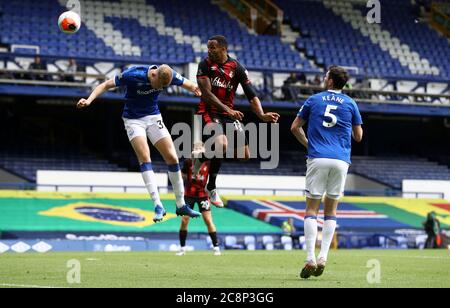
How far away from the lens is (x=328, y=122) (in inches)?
572

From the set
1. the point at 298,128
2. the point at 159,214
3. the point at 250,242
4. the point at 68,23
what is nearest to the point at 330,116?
the point at 298,128

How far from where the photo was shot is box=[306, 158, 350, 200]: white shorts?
47.3ft

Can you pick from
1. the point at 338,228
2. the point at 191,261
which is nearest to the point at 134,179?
the point at 338,228

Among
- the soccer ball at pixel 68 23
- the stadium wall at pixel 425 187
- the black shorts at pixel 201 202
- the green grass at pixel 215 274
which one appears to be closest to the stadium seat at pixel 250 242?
the black shorts at pixel 201 202

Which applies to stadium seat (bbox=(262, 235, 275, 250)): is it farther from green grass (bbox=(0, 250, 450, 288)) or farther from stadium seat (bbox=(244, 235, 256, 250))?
green grass (bbox=(0, 250, 450, 288))

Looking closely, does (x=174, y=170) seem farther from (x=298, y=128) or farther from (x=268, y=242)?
(x=268, y=242)

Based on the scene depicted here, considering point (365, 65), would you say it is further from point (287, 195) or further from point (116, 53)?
point (116, 53)

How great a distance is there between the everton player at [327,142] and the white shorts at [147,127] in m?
3.31

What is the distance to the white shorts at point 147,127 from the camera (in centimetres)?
1712

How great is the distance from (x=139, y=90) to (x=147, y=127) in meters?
0.73

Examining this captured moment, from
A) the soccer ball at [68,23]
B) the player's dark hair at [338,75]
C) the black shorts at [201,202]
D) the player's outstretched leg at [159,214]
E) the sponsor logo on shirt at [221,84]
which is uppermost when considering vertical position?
the soccer ball at [68,23]

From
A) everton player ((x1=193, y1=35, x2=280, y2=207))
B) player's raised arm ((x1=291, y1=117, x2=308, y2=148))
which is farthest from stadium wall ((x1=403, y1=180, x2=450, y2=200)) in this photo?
player's raised arm ((x1=291, y1=117, x2=308, y2=148))

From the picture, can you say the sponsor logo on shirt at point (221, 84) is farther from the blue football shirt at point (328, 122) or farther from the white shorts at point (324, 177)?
the white shorts at point (324, 177)

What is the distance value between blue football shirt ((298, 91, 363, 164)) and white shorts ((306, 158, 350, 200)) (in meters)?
0.09
